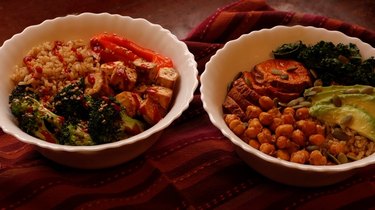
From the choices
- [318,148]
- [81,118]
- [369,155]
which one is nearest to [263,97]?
[318,148]

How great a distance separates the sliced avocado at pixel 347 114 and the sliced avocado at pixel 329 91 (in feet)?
0.14

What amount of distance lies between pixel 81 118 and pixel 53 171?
0.17 meters

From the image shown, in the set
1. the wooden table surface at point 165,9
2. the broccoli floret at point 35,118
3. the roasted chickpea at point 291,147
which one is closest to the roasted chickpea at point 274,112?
the roasted chickpea at point 291,147

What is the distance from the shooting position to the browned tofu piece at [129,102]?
4.58 ft

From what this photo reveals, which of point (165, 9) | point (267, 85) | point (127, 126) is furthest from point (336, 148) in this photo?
point (165, 9)

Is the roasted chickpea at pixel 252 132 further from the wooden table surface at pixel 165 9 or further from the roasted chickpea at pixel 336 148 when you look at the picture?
the wooden table surface at pixel 165 9

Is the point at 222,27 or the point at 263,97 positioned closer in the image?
the point at 263,97

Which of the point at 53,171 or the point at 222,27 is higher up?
the point at 222,27

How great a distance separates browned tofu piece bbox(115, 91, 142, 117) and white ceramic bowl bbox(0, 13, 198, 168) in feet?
0.30

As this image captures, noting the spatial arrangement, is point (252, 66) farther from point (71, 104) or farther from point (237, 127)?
point (71, 104)

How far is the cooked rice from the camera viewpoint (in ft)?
4.85

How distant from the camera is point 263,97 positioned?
144 cm

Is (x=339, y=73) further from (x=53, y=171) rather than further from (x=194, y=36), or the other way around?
(x=53, y=171)

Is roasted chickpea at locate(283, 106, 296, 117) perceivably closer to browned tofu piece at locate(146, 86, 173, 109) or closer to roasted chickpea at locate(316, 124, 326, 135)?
roasted chickpea at locate(316, 124, 326, 135)
